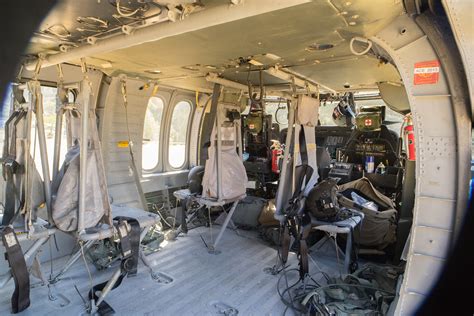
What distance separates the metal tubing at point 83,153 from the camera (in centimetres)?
268

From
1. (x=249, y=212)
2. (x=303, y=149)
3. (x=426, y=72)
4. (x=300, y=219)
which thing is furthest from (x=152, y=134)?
(x=426, y=72)

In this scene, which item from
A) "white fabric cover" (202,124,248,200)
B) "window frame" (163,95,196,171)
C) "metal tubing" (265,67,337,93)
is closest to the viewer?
"metal tubing" (265,67,337,93)

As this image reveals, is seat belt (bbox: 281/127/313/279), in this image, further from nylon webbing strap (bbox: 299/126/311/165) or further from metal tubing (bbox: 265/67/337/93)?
metal tubing (bbox: 265/67/337/93)

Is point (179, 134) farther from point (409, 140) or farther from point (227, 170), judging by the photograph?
point (409, 140)

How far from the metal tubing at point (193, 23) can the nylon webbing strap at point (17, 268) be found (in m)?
1.77

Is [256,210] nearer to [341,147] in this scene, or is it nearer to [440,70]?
[341,147]

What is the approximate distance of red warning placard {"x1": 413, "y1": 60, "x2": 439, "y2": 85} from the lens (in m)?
1.90

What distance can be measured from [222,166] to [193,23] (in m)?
2.64

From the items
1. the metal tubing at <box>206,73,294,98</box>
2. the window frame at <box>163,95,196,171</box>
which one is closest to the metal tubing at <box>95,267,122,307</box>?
the metal tubing at <box>206,73,294,98</box>

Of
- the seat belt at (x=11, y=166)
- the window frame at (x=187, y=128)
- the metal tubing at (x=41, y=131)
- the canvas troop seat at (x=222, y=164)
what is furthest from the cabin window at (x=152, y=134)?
the seat belt at (x=11, y=166)

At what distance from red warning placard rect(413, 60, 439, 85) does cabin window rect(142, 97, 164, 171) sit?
4673mm

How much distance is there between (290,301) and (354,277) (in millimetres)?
775

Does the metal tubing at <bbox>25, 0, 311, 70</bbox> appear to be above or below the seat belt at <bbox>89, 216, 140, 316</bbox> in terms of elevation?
above

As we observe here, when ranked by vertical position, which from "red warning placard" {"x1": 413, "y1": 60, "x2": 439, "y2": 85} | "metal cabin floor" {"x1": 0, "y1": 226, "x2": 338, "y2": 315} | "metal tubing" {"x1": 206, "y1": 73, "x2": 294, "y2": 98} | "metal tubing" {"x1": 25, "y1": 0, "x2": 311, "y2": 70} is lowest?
"metal cabin floor" {"x1": 0, "y1": 226, "x2": 338, "y2": 315}
